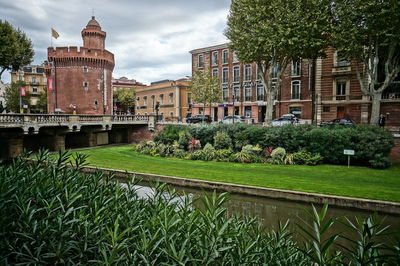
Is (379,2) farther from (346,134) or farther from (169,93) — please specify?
(169,93)

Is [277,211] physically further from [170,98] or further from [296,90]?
[170,98]

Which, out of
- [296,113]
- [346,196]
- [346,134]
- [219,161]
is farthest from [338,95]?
[346,196]

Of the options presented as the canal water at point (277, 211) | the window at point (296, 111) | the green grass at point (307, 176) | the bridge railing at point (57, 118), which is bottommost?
the canal water at point (277, 211)

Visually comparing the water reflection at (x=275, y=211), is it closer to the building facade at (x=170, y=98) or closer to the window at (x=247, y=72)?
the window at (x=247, y=72)

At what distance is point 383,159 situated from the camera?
18.0 metres

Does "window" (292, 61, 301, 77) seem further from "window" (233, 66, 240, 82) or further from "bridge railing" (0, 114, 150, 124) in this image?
"bridge railing" (0, 114, 150, 124)

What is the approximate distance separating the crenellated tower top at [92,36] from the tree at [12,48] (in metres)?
18.6

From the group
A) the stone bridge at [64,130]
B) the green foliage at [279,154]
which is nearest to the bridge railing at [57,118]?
the stone bridge at [64,130]

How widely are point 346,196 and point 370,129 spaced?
32.0 ft

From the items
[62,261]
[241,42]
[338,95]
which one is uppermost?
[241,42]

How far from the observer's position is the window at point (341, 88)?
33.5 m

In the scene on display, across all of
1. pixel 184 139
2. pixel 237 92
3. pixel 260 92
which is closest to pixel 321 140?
pixel 184 139

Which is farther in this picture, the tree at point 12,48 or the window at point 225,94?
the window at point 225,94

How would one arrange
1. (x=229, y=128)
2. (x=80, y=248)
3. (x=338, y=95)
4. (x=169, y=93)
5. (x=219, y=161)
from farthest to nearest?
(x=169, y=93), (x=338, y=95), (x=229, y=128), (x=219, y=161), (x=80, y=248)
